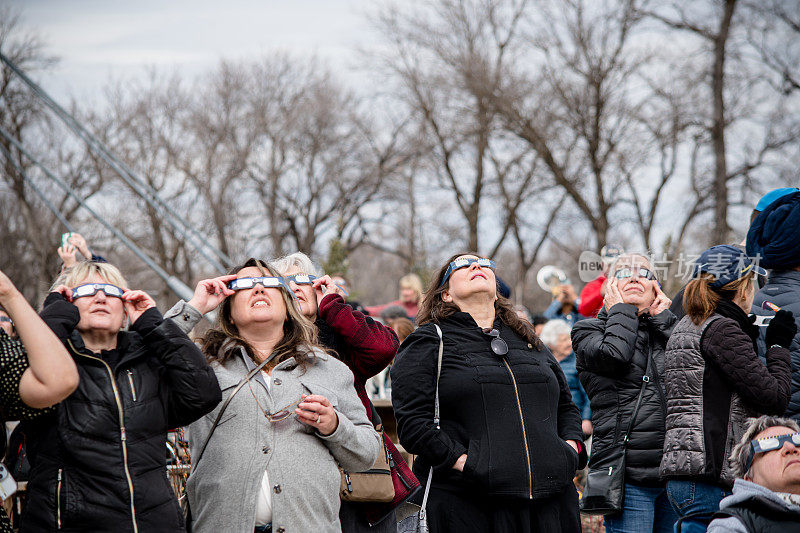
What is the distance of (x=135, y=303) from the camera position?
12.4 ft

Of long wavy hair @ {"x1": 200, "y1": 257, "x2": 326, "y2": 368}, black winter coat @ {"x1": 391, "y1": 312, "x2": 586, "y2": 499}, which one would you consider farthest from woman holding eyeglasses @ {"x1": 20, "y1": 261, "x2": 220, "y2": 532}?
black winter coat @ {"x1": 391, "y1": 312, "x2": 586, "y2": 499}

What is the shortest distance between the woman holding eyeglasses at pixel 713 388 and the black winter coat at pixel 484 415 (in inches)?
21.4

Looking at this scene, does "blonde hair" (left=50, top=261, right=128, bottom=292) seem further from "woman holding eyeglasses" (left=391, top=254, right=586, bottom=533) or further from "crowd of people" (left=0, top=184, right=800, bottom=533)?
"woman holding eyeglasses" (left=391, top=254, right=586, bottom=533)

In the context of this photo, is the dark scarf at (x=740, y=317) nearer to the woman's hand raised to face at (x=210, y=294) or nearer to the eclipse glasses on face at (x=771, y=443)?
the eclipse glasses on face at (x=771, y=443)

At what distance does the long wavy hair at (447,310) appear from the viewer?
4.66 metres

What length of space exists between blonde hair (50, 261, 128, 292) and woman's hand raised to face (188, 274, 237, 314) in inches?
13.2

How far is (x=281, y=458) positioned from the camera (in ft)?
11.9

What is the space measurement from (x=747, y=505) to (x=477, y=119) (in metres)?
21.7

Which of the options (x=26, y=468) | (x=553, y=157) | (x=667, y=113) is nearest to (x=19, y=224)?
(x=553, y=157)

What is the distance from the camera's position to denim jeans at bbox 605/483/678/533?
15.2ft

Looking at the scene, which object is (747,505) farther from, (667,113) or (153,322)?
(667,113)

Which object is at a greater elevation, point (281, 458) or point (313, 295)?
point (313, 295)

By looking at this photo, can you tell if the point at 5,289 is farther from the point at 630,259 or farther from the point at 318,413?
the point at 630,259

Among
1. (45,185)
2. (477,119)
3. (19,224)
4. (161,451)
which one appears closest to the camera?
(161,451)
